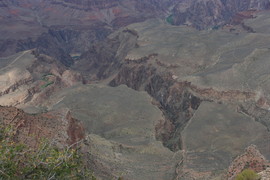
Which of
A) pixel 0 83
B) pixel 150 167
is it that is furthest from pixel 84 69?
pixel 150 167

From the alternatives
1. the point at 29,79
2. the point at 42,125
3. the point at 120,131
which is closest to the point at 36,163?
the point at 42,125

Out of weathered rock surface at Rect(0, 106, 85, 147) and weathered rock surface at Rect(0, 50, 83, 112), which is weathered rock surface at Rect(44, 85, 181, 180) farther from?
weathered rock surface at Rect(0, 50, 83, 112)

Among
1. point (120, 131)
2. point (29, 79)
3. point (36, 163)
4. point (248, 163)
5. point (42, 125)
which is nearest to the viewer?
point (36, 163)

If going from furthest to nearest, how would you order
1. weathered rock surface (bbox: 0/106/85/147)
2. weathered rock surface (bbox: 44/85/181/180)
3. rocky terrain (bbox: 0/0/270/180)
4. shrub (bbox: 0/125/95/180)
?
weathered rock surface (bbox: 44/85/181/180)
rocky terrain (bbox: 0/0/270/180)
weathered rock surface (bbox: 0/106/85/147)
shrub (bbox: 0/125/95/180)

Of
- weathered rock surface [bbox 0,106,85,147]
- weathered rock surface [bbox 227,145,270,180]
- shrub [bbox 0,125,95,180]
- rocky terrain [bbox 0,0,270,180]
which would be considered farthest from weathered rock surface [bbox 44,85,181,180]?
weathered rock surface [bbox 227,145,270,180]

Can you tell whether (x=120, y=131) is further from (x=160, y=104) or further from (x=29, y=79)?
(x=29, y=79)

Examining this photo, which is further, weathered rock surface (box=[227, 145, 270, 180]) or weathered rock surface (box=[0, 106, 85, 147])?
weathered rock surface (box=[0, 106, 85, 147])

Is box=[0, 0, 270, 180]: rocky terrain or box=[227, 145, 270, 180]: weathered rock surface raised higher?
box=[227, 145, 270, 180]: weathered rock surface

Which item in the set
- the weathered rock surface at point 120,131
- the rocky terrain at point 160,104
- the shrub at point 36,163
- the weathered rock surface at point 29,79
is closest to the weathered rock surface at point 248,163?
the rocky terrain at point 160,104
